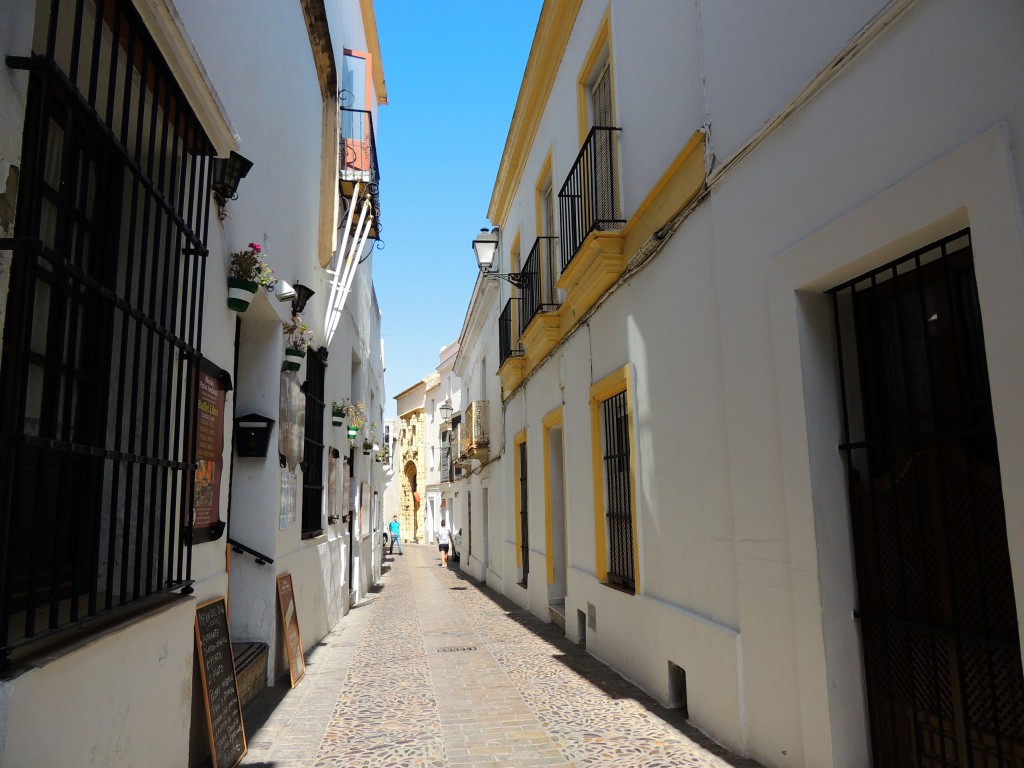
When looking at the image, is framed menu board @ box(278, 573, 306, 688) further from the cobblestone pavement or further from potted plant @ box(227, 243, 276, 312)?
potted plant @ box(227, 243, 276, 312)

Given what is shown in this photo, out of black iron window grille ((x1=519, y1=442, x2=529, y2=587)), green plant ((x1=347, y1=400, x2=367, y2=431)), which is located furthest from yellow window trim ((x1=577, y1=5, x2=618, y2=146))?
black iron window grille ((x1=519, y1=442, x2=529, y2=587))

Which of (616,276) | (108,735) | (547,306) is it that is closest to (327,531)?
(547,306)

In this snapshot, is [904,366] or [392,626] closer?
[904,366]

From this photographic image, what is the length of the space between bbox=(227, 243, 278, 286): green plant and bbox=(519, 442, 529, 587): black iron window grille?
24.4 feet

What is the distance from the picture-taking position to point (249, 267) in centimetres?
467

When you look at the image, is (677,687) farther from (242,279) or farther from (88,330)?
(88,330)

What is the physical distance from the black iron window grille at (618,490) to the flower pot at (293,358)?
2772mm

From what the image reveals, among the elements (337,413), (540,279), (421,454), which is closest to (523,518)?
(337,413)

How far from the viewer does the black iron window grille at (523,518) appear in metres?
11.8

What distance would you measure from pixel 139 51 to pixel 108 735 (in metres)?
2.79

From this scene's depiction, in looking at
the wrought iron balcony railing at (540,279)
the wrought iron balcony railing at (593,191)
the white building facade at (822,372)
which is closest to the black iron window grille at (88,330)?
the white building facade at (822,372)

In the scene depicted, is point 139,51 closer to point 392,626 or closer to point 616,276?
point 616,276

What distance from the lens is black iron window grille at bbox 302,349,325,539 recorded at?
7871 millimetres

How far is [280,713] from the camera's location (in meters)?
5.29
